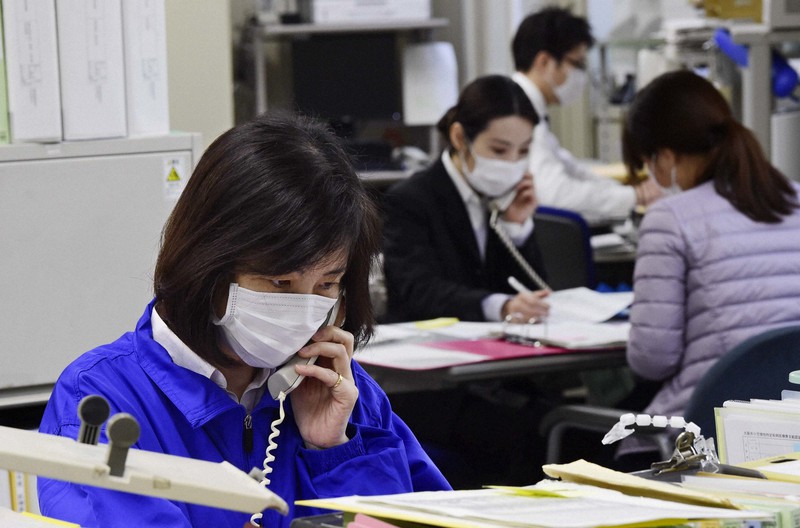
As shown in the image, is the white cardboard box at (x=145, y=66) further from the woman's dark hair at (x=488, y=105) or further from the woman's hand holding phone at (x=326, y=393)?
the woman's dark hair at (x=488, y=105)

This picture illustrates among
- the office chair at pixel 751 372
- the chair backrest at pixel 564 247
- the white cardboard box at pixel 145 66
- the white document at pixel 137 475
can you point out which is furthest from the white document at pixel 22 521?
the chair backrest at pixel 564 247

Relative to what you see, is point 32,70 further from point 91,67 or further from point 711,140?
point 711,140

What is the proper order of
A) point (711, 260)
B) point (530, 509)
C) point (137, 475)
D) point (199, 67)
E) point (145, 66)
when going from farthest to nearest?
point (199, 67), point (711, 260), point (145, 66), point (530, 509), point (137, 475)

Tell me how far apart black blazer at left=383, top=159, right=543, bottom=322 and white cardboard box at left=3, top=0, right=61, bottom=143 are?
4.16 feet

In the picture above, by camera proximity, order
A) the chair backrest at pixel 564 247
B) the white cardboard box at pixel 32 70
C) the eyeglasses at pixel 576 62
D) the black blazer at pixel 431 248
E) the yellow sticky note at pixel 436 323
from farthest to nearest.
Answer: the eyeglasses at pixel 576 62
the chair backrest at pixel 564 247
the black blazer at pixel 431 248
the yellow sticky note at pixel 436 323
the white cardboard box at pixel 32 70

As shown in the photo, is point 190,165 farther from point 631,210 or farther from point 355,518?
point 631,210

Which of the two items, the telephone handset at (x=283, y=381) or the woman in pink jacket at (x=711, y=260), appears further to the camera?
the woman in pink jacket at (x=711, y=260)

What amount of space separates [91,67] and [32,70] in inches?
4.3

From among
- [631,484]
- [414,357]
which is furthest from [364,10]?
[631,484]

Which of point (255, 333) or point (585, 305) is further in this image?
point (585, 305)

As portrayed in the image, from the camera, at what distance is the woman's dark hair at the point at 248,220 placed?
54.9 inches

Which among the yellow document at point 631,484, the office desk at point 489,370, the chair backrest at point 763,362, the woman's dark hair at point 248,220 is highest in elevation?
the woman's dark hair at point 248,220

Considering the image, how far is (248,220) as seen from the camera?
139cm

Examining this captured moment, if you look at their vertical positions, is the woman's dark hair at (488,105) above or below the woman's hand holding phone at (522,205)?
above
